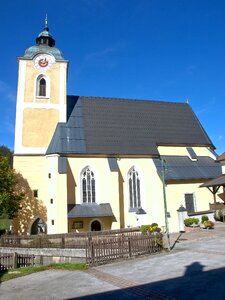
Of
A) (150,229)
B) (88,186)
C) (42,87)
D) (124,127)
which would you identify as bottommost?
(150,229)

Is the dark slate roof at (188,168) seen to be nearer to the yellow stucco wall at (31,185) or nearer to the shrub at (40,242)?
the yellow stucco wall at (31,185)

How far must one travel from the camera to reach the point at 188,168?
3003 centimetres

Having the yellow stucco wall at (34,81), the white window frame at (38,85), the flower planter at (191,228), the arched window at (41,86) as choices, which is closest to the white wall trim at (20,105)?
the yellow stucco wall at (34,81)

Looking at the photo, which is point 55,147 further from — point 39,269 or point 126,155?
point 39,269

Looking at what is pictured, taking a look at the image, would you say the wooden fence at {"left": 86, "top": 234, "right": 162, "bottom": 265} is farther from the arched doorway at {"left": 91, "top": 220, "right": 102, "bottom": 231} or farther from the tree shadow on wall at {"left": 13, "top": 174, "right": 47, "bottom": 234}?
the tree shadow on wall at {"left": 13, "top": 174, "right": 47, "bottom": 234}

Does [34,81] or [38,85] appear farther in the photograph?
[38,85]

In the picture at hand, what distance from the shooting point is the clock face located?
101 feet

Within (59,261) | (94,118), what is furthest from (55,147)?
(59,261)

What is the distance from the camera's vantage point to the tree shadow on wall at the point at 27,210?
26766mm

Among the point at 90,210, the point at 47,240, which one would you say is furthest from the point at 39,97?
the point at 47,240

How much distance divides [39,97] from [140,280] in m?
23.1

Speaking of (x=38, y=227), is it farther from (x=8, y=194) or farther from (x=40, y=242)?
(x=40, y=242)

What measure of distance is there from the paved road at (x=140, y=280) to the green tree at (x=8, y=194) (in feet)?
38.2

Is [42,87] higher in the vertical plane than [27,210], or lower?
higher
